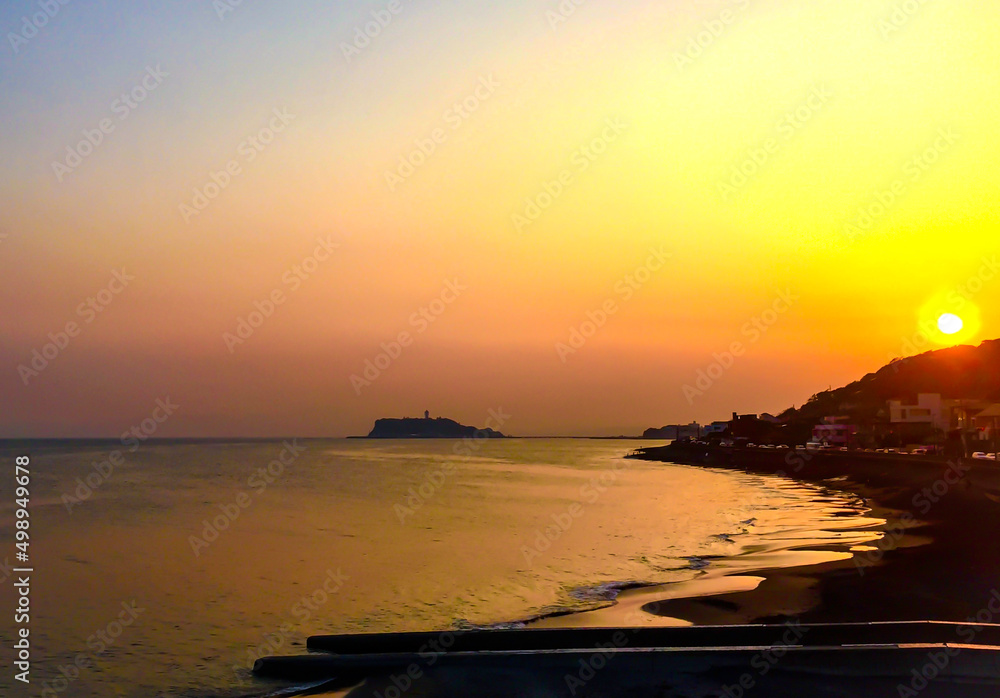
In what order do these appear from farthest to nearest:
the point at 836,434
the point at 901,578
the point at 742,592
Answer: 1. the point at 836,434
2. the point at 742,592
3. the point at 901,578

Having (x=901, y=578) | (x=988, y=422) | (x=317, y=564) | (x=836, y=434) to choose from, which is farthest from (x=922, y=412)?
(x=317, y=564)

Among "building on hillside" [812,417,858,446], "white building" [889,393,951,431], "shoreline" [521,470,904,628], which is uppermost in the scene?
"white building" [889,393,951,431]

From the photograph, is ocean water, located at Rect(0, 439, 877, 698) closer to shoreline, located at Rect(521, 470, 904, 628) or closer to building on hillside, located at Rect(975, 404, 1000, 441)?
shoreline, located at Rect(521, 470, 904, 628)

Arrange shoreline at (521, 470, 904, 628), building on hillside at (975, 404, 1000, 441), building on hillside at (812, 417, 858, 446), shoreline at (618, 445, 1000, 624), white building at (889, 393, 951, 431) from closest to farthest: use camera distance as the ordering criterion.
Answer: shoreline at (618, 445, 1000, 624)
shoreline at (521, 470, 904, 628)
building on hillside at (975, 404, 1000, 441)
white building at (889, 393, 951, 431)
building on hillside at (812, 417, 858, 446)

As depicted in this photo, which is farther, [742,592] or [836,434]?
[836,434]

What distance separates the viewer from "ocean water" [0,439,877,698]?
596 inches

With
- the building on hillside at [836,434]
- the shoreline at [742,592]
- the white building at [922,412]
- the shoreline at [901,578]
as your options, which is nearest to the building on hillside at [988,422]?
the white building at [922,412]

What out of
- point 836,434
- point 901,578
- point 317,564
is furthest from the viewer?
point 836,434

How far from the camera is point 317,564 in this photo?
2503 cm

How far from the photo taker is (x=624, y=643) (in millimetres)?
11961

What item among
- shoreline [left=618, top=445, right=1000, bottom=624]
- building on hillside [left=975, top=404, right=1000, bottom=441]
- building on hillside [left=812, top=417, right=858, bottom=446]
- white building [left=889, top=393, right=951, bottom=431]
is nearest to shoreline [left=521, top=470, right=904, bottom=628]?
shoreline [left=618, top=445, right=1000, bottom=624]

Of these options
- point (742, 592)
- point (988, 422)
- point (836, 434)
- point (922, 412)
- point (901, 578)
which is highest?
point (922, 412)

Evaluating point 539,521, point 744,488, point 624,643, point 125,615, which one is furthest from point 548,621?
point 744,488

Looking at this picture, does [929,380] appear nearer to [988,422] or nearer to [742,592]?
[988,422]
